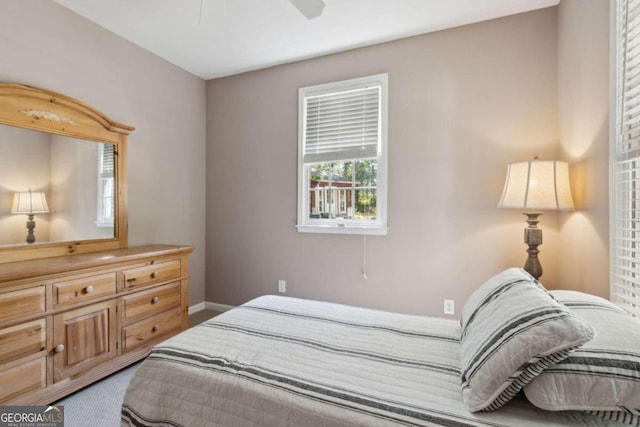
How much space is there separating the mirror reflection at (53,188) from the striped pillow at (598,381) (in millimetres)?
2880

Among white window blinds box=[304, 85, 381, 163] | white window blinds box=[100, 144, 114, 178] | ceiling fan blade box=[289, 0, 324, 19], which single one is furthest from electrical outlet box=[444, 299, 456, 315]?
white window blinds box=[100, 144, 114, 178]

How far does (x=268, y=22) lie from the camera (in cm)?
255

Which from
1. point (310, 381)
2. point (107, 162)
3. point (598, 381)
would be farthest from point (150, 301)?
point (598, 381)

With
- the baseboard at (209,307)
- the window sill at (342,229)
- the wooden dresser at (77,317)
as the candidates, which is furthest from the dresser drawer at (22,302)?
the window sill at (342,229)

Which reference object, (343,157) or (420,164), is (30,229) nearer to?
(343,157)

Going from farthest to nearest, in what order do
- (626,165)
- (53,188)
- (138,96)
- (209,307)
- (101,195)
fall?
(209,307) < (138,96) < (101,195) < (53,188) < (626,165)

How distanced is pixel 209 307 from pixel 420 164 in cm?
285

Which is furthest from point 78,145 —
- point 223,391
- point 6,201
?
point 223,391

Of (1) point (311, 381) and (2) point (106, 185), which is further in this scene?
(2) point (106, 185)

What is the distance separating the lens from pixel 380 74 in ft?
9.45

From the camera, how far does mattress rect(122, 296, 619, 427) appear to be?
933 millimetres

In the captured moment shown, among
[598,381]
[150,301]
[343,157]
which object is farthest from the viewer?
[343,157]

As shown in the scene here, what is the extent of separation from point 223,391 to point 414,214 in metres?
2.15

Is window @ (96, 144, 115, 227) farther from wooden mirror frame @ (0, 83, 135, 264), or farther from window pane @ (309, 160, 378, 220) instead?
window pane @ (309, 160, 378, 220)
